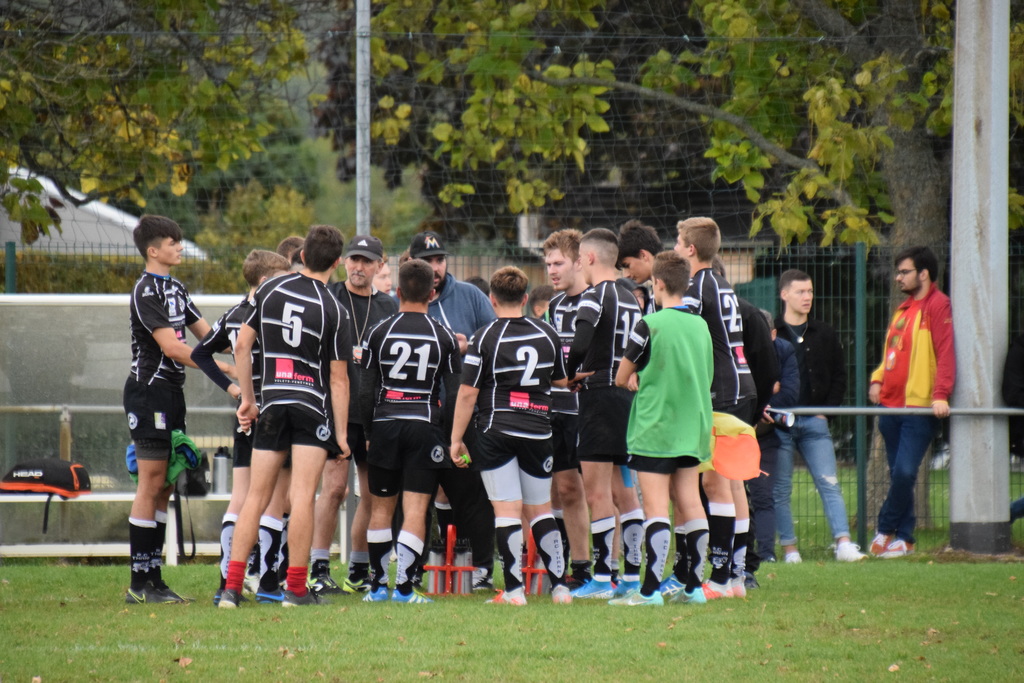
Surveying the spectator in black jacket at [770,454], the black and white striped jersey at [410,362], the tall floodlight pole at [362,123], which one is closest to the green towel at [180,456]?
the black and white striped jersey at [410,362]

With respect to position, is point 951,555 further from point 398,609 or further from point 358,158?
point 358,158

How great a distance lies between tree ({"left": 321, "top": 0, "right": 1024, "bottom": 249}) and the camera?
11.5m

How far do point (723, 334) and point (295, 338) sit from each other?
8.34ft

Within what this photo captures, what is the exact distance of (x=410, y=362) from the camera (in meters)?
7.23

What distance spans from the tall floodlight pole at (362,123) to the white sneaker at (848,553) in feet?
15.1

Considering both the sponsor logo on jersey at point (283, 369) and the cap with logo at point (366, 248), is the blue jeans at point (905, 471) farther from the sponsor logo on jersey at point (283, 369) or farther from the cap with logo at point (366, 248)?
the sponsor logo on jersey at point (283, 369)

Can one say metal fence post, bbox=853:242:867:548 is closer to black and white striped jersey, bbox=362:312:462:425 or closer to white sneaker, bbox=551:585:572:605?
white sneaker, bbox=551:585:572:605

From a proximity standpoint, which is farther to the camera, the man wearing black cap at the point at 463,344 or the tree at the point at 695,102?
the tree at the point at 695,102

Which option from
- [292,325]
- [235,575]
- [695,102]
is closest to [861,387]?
[695,102]

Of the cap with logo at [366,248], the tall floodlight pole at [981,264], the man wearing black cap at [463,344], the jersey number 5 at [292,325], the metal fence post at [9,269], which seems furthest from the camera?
the metal fence post at [9,269]

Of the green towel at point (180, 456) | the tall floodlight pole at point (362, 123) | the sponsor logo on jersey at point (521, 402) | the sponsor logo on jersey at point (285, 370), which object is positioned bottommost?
the green towel at point (180, 456)

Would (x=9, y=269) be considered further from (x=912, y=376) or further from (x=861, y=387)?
(x=912, y=376)

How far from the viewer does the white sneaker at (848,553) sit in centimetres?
970

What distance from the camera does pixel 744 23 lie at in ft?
39.5
